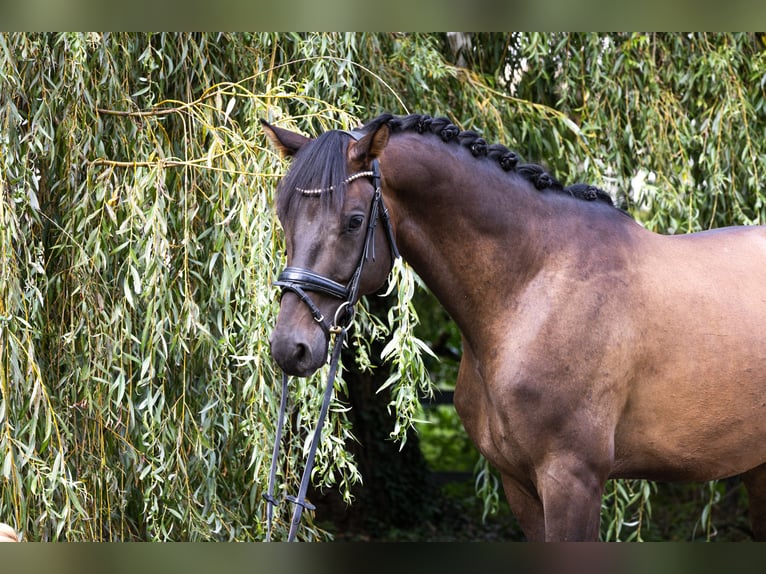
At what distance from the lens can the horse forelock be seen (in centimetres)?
209

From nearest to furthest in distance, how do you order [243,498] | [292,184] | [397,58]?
[292,184] → [243,498] → [397,58]

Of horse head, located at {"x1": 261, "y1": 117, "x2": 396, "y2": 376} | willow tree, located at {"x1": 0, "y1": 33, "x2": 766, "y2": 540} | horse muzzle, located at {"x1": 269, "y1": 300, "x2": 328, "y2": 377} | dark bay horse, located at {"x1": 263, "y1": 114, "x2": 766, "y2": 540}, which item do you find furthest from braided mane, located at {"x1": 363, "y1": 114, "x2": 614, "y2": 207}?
willow tree, located at {"x1": 0, "y1": 33, "x2": 766, "y2": 540}

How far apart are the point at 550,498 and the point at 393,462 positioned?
15.2 feet

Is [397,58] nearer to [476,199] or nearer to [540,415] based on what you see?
[476,199]

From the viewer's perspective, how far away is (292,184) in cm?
211

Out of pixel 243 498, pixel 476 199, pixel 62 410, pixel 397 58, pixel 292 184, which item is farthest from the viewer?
pixel 397 58

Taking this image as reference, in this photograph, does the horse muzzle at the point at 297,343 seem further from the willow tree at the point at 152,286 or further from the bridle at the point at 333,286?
the willow tree at the point at 152,286

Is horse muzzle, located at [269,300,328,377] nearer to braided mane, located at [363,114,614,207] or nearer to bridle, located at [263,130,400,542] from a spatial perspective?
bridle, located at [263,130,400,542]

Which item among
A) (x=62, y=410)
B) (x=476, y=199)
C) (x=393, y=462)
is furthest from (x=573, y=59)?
(x=393, y=462)

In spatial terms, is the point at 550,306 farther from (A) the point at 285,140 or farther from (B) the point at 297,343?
Result: (A) the point at 285,140

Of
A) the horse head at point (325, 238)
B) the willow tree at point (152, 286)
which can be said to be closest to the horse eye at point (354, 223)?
the horse head at point (325, 238)

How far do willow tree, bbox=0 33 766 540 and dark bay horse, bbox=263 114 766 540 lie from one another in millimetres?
→ 607

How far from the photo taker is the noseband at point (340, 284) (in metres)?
2.06

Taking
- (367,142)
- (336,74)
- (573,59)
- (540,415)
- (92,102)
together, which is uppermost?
(573,59)
